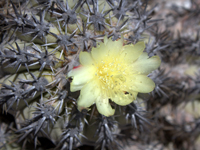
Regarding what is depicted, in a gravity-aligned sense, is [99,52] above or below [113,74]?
above

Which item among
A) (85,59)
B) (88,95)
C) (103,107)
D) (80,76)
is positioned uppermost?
(85,59)

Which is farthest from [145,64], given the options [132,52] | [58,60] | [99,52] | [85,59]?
[58,60]

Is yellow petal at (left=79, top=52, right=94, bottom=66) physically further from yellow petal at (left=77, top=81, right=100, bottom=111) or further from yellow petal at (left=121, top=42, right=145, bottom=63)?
yellow petal at (left=121, top=42, right=145, bottom=63)

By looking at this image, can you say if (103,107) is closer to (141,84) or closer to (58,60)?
(141,84)

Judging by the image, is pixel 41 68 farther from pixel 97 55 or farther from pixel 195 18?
pixel 195 18

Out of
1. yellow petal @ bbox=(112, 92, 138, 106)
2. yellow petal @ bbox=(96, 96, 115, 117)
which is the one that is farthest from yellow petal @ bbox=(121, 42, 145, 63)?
yellow petal @ bbox=(96, 96, 115, 117)
